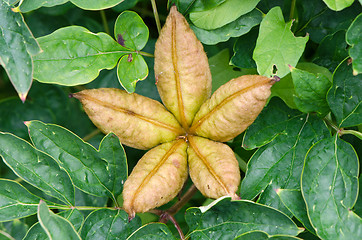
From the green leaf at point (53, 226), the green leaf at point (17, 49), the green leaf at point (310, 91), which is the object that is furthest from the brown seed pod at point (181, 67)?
the green leaf at point (53, 226)

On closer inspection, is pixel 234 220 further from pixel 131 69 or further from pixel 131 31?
pixel 131 31

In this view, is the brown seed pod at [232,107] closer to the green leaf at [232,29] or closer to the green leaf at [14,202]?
the green leaf at [232,29]

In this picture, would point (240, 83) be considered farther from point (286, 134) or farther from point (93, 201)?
point (93, 201)

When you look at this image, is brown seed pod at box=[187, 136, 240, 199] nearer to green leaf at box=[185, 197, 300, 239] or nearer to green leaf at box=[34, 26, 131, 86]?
green leaf at box=[185, 197, 300, 239]

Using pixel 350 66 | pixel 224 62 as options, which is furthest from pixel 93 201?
pixel 350 66

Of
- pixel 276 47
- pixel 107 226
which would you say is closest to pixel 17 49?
pixel 107 226
